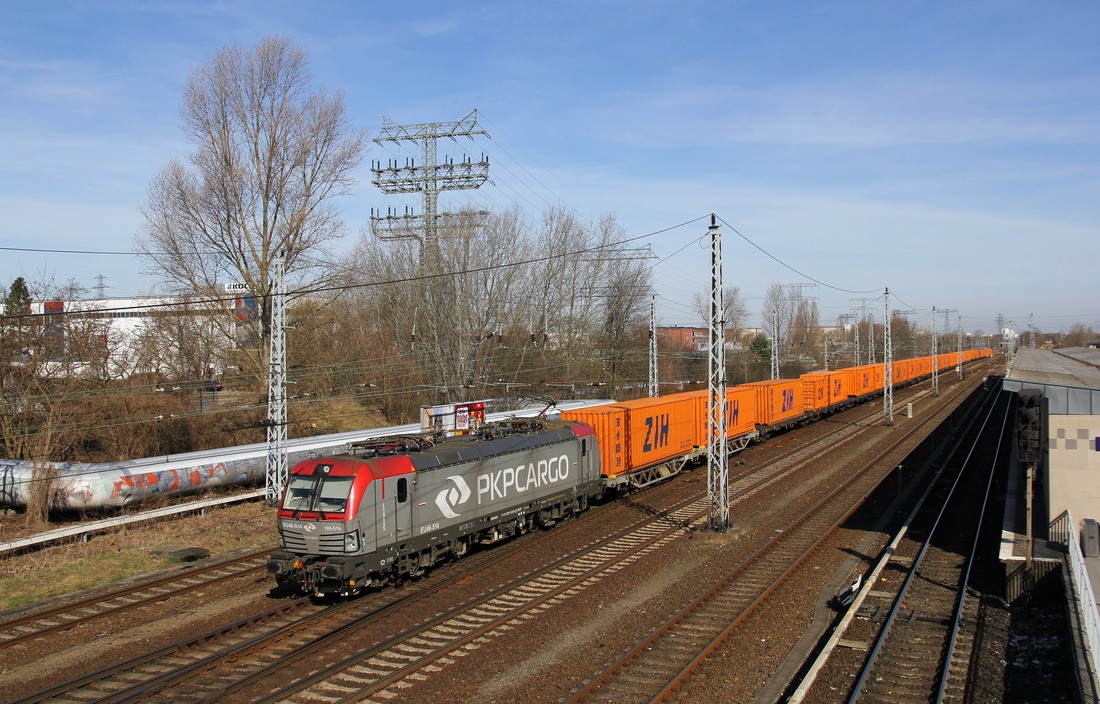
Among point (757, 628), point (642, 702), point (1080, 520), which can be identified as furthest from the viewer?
point (1080, 520)

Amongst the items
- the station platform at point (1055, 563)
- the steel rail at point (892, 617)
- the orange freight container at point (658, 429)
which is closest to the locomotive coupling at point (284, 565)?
the steel rail at point (892, 617)

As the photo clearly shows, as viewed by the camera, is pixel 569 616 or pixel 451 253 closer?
pixel 569 616

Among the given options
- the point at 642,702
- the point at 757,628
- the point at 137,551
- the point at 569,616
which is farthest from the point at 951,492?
the point at 137,551

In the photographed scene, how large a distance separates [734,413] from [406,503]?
19.2m

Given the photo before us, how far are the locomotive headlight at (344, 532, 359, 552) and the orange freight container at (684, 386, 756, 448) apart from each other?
16480 millimetres

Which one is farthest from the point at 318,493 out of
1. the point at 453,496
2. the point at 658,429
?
the point at 658,429

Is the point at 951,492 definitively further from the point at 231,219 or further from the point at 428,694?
the point at 231,219

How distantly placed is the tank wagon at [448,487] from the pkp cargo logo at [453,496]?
0.08ft

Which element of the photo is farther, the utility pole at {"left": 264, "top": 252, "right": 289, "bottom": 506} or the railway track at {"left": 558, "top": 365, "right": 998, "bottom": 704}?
the utility pole at {"left": 264, "top": 252, "right": 289, "bottom": 506}

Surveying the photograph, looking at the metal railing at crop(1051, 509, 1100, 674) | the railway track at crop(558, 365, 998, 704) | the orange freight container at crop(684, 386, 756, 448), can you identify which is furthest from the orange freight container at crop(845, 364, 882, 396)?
the metal railing at crop(1051, 509, 1100, 674)

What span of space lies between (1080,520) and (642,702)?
12.8 metres

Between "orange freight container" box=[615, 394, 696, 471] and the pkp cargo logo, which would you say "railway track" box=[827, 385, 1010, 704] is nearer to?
"orange freight container" box=[615, 394, 696, 471]

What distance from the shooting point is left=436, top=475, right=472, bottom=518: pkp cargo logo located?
14.5 meters

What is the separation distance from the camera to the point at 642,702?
9.23m
